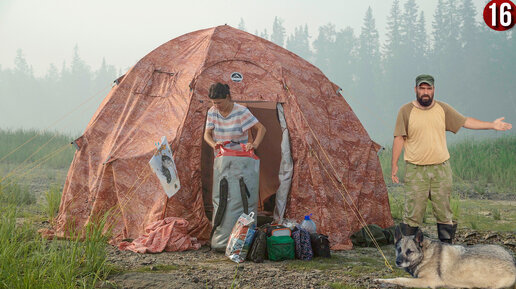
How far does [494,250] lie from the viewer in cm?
359

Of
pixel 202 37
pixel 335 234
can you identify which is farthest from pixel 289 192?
pixel 202 37

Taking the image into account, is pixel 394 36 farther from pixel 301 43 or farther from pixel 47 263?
pixel 47 263

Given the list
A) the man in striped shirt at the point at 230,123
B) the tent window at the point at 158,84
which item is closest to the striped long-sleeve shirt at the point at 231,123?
the man in striped shirt at the point at 230,123

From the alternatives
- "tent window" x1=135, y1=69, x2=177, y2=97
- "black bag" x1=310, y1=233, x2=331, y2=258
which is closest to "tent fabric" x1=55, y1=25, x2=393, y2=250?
"tent window" x1=135, y1=69, x2=177, y2=97

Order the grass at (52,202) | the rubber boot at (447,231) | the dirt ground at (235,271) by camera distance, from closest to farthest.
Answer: the dirt ground at (235,271) < the rubber boot at (447,231) < the grass at (52,202)

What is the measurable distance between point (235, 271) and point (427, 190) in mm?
1843

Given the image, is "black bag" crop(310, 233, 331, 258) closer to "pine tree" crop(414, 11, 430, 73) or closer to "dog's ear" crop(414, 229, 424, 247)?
"dog's ear" crop(414, 229, 424, 247)

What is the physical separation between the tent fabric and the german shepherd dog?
1740 mm

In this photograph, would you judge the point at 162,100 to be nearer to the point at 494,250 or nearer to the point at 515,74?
the point at 494,250

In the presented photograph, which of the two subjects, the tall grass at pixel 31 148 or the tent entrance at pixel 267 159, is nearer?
the tent entrance at pixel 267 159

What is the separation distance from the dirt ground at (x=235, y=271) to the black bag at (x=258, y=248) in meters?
0.07

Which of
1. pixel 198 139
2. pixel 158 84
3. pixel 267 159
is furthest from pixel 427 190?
pixel 158 84

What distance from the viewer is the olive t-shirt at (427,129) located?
4180 mm

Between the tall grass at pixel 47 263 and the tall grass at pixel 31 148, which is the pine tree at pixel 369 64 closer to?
the tall grass at pixel 31 148
